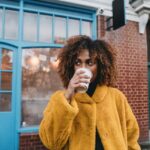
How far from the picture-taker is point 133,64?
5.84 meters

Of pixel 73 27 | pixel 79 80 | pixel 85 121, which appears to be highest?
pixel 73 27

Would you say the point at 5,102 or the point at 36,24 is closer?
the point at 5,102

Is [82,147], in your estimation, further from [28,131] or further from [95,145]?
[28,131]

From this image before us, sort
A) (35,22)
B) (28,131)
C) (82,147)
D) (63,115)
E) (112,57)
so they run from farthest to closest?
(35,22), (28,131), (112,57), (82,147), (63,115)

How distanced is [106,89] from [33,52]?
328 centimetres

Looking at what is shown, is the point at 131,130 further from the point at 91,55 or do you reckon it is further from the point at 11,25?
the point at 11,25

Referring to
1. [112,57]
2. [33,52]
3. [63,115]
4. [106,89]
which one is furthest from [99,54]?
[33,52]

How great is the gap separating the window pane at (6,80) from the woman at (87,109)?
10.1ft

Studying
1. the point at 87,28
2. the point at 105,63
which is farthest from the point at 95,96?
the point at 87,28

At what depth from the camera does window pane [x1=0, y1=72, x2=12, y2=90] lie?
4.74 m

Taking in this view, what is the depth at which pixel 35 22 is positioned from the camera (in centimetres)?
512

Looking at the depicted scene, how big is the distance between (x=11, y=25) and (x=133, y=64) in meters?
2.93

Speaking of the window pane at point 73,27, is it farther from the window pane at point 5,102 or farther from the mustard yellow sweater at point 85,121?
the mustard yellow sweater at point 85,121

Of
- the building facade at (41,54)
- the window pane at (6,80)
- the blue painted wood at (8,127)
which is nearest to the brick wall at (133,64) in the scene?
the building facade at (41,54)
